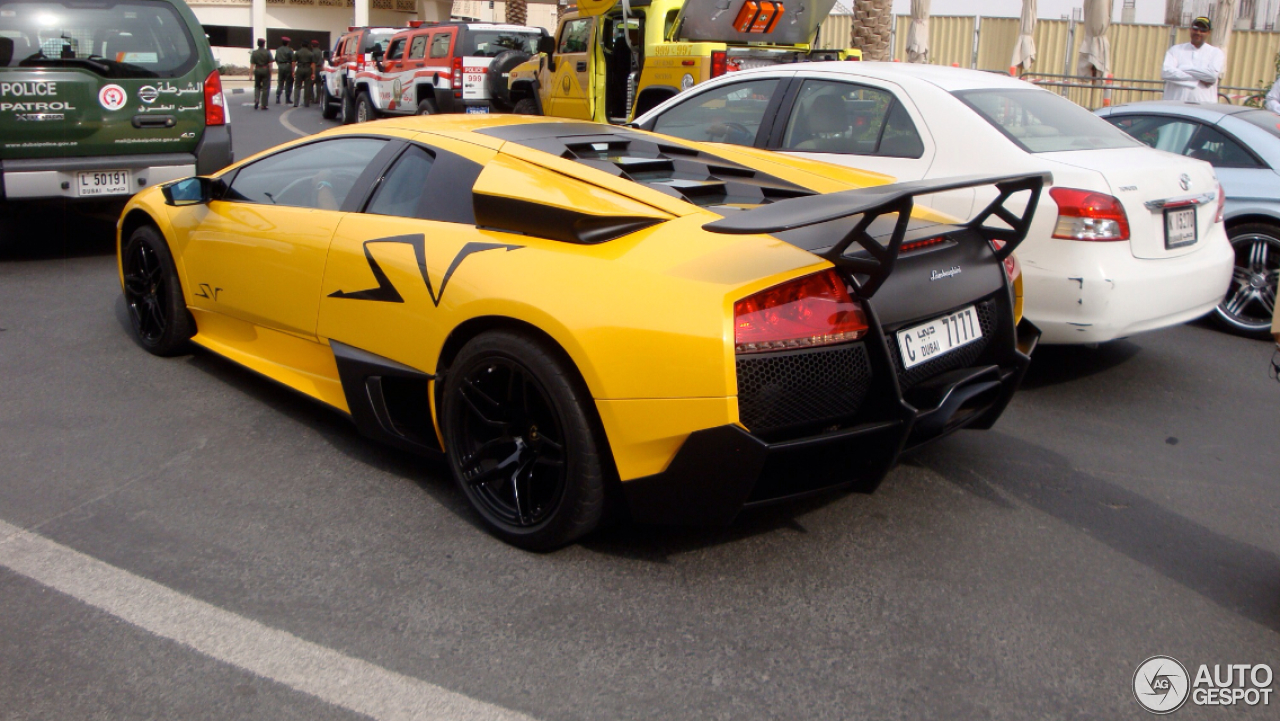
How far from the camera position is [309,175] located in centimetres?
449

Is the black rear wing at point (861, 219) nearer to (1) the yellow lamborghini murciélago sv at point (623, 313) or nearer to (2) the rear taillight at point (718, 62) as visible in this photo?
(1) the yellow lamborghini murciélago sv at point (623, 313)

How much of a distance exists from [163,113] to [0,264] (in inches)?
65.0

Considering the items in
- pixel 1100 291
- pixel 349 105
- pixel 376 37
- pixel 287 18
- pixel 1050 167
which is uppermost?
pixel 287 18

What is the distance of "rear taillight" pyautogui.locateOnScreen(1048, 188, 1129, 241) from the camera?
4.87m

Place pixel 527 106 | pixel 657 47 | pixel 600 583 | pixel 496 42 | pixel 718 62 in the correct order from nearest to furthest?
pixel 600 583 < pixel 718 62 < pixel 657 47 < pixel 527 106 < pixel 496 42

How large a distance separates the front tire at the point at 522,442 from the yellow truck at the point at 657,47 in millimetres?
8284

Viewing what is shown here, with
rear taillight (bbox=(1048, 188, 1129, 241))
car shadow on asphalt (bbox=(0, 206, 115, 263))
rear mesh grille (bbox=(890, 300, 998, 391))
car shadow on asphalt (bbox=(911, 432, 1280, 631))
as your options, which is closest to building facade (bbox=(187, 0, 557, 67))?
car shadow on asphalt (bbox=(0, 206, 115, 263))

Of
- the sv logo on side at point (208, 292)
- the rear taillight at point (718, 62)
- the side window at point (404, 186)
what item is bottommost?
the sv logo on side at point (208, 292)

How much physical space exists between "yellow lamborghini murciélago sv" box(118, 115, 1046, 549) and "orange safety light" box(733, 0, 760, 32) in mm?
8102

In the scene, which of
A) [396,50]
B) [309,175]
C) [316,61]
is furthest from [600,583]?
[316,61]

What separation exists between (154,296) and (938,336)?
159 inches

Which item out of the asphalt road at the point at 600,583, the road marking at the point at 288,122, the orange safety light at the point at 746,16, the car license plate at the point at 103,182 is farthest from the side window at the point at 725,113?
the road marking at the point at 288,122

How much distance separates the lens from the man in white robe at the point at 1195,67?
1105cm

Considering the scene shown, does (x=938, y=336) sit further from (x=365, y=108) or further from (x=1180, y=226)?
(x=365, y=108)
